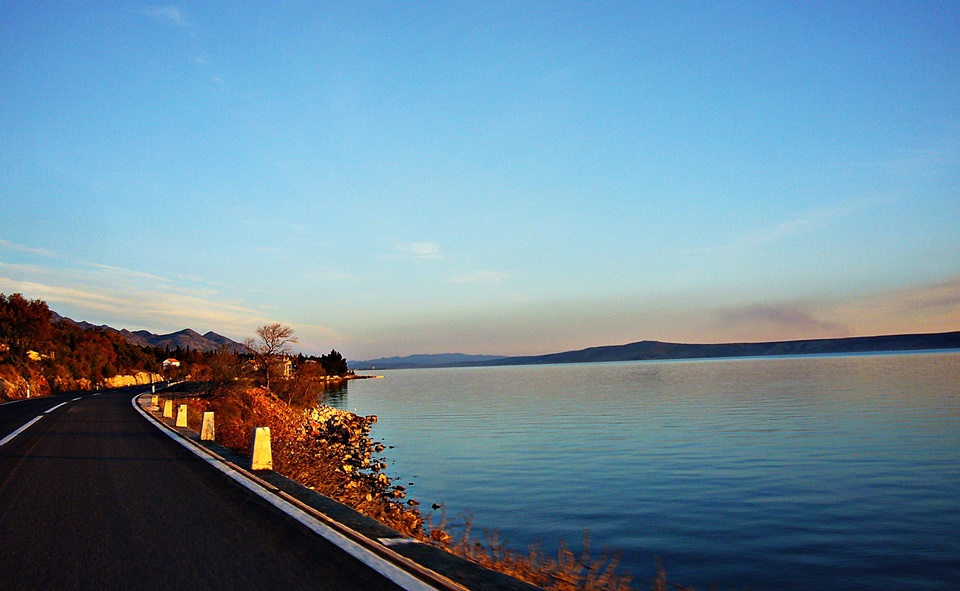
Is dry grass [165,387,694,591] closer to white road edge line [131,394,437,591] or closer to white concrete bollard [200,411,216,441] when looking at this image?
white concrete bollard [200,411,216,441]

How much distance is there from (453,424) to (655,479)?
914 inches

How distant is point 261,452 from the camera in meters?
11.2

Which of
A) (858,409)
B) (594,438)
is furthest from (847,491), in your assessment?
(858,409)

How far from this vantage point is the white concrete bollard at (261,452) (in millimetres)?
11094

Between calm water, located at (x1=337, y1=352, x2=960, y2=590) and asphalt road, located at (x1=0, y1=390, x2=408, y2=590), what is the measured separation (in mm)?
8193

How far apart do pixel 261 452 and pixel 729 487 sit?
1485cm

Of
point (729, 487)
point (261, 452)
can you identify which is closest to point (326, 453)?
point (261, 452)

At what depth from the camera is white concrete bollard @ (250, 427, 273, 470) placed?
1109cm

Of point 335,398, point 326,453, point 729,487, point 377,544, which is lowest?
point 335,398

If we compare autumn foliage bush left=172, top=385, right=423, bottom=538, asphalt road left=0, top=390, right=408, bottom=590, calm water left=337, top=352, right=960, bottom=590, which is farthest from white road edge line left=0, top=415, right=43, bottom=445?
calm water left=337, top=352, right=960, bottom=590

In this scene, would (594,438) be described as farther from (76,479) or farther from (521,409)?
A: (76,479)

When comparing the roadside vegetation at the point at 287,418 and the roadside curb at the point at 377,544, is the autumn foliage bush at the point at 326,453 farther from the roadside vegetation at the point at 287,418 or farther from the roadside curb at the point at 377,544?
the roadside curb at the point at 377,544

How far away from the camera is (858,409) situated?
134ft

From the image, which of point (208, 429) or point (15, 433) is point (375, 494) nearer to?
point (208, 429)
